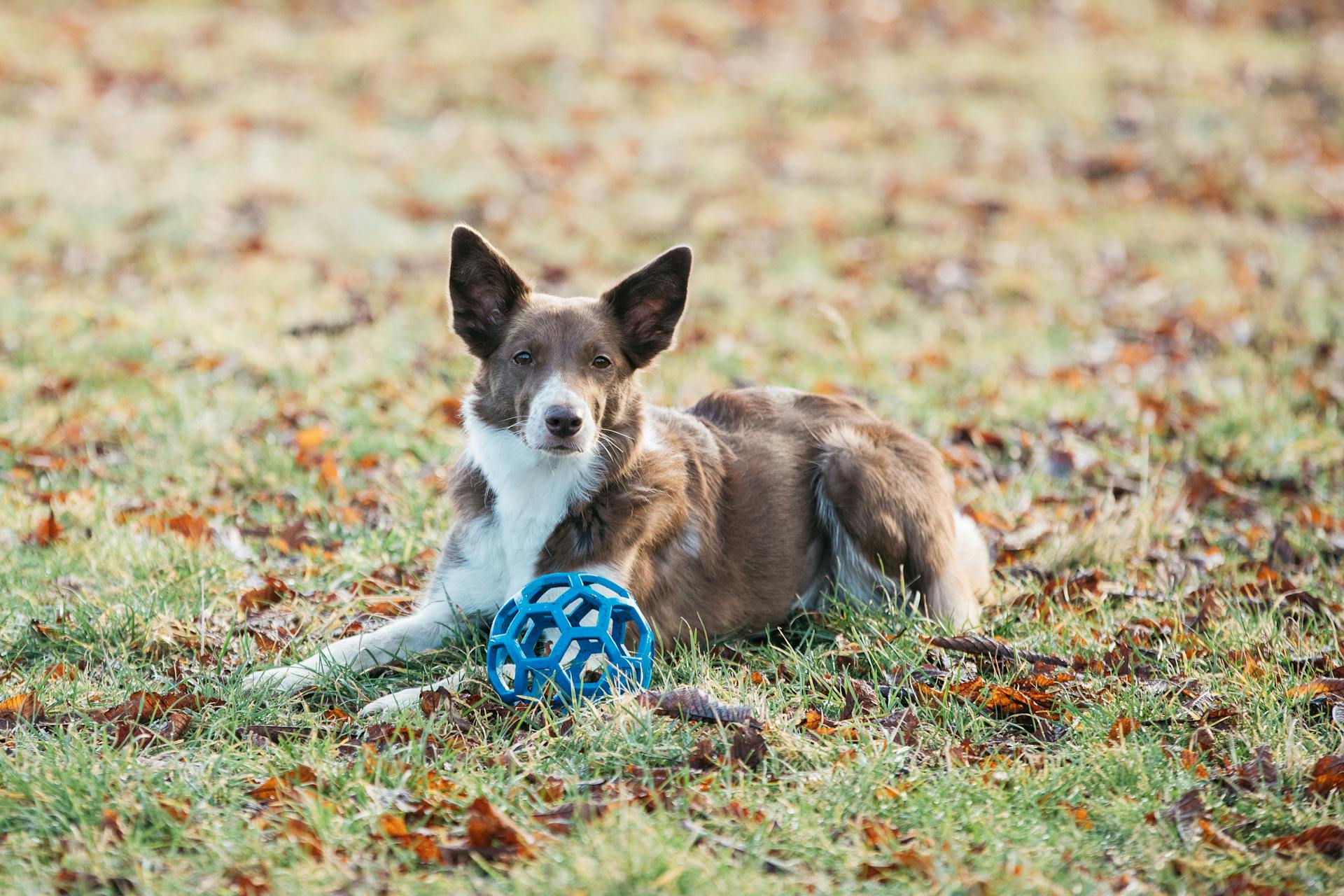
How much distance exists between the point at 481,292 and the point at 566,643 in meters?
1.34

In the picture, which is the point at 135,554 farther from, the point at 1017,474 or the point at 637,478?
the point at 1017,474

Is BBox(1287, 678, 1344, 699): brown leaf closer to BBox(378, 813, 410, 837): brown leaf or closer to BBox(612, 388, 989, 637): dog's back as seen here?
BBox(612, 388, 989, 637): dog's back

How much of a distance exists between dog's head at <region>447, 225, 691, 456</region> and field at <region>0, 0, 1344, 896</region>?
0.90 metres

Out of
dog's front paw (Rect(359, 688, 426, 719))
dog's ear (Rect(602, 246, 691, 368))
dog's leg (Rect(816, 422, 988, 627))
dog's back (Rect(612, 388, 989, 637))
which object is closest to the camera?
dog's front paw (Rect(359, 688, 426, 719))

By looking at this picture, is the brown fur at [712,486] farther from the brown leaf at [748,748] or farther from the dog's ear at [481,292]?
the brown leaf at [748,748]

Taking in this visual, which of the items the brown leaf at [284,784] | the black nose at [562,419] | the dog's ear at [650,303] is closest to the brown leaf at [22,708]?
the brown leaf at [284,784]

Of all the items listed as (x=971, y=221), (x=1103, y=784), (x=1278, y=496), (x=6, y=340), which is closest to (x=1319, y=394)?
(x=1278, y=496)

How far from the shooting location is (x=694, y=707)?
12.9 feet

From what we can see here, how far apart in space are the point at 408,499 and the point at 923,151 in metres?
8.76

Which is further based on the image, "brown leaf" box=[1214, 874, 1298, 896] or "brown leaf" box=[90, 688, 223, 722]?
"brown leaf" box=[90, 688, 223, 722]

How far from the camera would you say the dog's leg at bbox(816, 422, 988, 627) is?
482 cm

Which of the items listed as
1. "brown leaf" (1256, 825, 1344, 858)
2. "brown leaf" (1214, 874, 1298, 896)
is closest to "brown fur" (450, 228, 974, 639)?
"brown leaf" (1256, 825, 1344, 858)

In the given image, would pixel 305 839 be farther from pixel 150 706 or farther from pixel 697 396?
pixel 697 396

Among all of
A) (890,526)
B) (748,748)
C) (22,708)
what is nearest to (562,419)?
(748,748)
